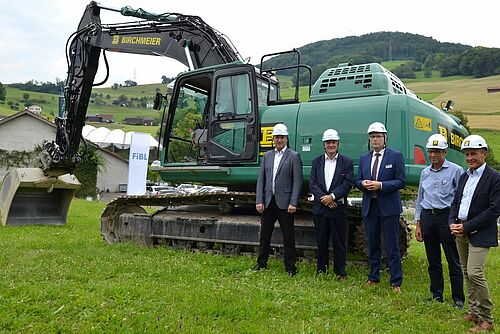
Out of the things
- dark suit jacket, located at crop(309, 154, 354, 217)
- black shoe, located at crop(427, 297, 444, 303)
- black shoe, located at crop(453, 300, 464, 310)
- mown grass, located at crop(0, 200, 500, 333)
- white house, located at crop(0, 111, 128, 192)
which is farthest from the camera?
white house, located at crop(0, 111, 128, 192)

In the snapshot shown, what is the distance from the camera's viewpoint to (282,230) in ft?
21.8

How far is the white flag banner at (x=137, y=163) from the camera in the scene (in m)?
18.3

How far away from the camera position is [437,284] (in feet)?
18.5

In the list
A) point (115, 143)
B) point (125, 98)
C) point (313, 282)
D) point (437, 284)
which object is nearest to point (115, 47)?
point (313, 282)

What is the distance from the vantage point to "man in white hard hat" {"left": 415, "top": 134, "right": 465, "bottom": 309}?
5.41m

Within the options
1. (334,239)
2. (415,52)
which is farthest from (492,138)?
(415,52)

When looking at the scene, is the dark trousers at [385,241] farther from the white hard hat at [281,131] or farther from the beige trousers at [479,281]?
the white hard hat at [281,131]

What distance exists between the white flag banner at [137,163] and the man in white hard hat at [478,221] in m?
14.9

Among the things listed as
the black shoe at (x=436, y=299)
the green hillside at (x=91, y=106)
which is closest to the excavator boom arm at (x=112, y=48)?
the black shoe at (x=436, y=299)

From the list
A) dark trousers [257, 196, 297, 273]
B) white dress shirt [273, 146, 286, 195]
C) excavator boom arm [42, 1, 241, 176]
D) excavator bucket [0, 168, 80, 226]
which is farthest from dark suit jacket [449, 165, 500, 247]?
excavator bucket [0, 168, 80, 226]

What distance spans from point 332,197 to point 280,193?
2.44 ft

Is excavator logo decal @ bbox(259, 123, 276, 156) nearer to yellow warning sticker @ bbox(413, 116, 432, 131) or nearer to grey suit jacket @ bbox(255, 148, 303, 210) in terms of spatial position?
grey suit jacket @ bbox(255, 148, 303, 210)

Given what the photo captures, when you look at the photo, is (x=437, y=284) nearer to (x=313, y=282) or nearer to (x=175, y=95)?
(x=313, y=282)

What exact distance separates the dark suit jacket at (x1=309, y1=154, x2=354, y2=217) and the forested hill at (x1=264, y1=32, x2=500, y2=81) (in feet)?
225
